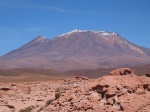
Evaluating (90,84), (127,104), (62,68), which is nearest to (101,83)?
(90,84)

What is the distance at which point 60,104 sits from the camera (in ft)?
48.6

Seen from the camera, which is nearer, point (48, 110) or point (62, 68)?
point (48, 110)

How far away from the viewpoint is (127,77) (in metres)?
14.8

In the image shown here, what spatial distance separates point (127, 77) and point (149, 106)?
2.12 meters

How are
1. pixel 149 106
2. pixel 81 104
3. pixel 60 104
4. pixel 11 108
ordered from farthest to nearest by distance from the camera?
pixel 11 108 → pixel 60 104 → pixel 81 104 → pixel 149 106

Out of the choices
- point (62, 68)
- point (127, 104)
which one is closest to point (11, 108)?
point (127, 104)

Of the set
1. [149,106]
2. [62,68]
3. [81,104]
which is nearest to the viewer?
[149,106]

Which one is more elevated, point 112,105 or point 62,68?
point 62,68

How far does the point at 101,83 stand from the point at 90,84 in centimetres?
60

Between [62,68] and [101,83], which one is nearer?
[101,83]

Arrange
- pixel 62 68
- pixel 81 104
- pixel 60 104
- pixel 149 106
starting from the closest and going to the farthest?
pixel 149 106, pixel 81 104, pixel 60 104, pixel 62 68

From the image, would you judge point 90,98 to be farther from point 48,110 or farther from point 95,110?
point 48,110

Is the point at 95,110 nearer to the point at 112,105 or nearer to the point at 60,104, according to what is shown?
the point at 112,105

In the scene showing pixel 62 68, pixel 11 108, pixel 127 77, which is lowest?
pixel 11 108
